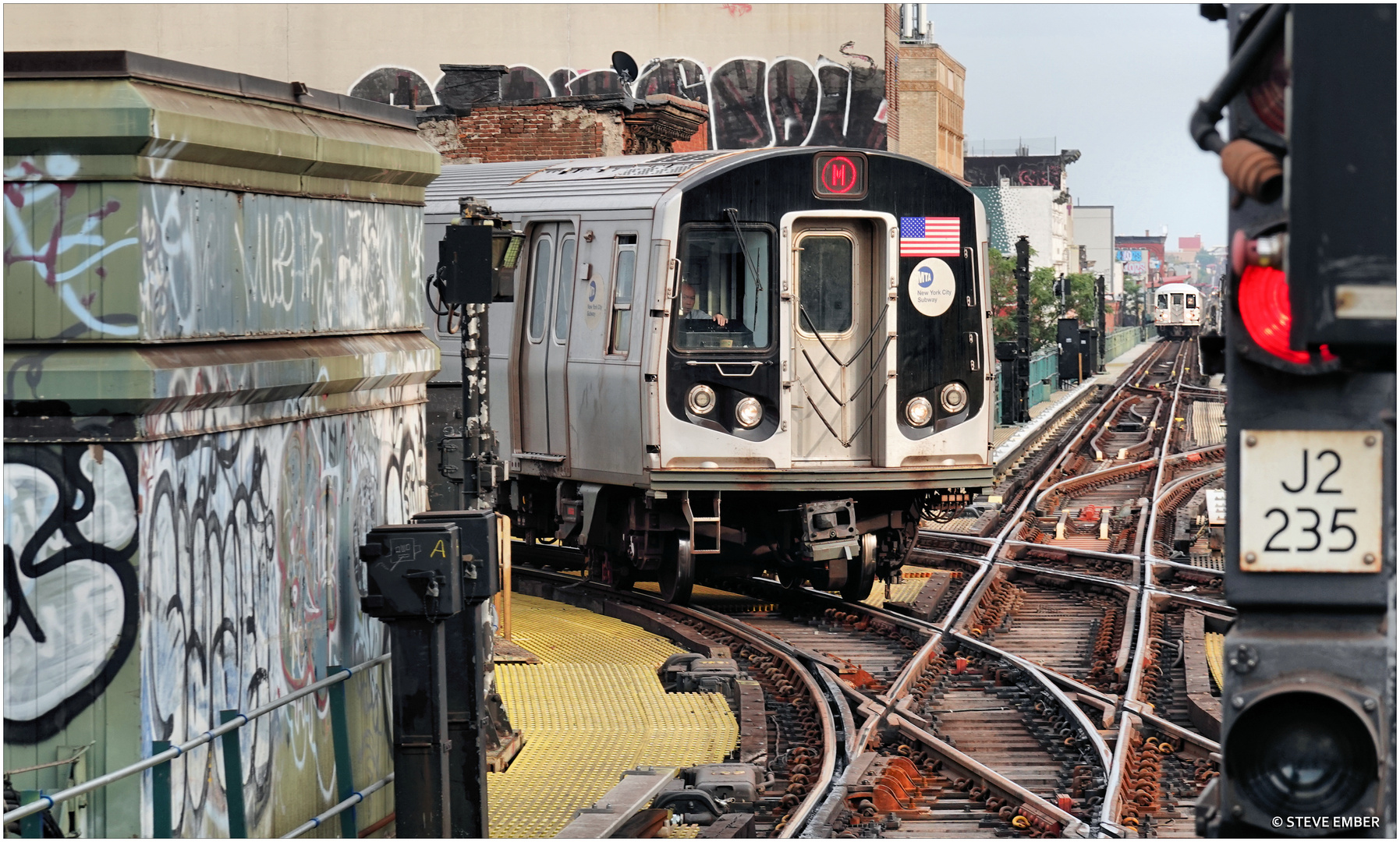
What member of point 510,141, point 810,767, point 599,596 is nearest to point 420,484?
point 810,767

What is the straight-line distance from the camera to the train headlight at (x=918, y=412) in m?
14.1

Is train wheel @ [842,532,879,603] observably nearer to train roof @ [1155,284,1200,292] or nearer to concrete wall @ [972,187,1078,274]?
train roof @ [1155,284,1200,292]

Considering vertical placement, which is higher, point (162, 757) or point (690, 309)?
point (690, 309)

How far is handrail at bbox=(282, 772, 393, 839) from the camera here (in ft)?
21.6

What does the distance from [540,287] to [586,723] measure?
5.59m

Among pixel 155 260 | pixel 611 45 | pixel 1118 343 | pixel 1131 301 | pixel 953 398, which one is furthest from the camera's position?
pixel 1131 301

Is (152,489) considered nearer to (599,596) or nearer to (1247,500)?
(1247,500)

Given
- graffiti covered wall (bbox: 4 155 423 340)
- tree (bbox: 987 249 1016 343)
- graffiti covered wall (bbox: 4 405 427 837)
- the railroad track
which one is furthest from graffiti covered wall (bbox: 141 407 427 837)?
tree (bbox: 987 249 1016 343)

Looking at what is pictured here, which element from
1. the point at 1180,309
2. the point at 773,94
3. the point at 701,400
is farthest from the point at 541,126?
the point at 1180,309

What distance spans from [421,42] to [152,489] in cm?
5012

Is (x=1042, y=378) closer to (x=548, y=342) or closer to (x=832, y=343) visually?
(x=548, y=342)

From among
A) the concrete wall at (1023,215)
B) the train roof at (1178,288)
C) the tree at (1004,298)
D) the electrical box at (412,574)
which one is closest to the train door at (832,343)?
the electrical box at (412,574)

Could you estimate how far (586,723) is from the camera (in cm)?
1055

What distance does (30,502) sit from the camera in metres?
5.77
